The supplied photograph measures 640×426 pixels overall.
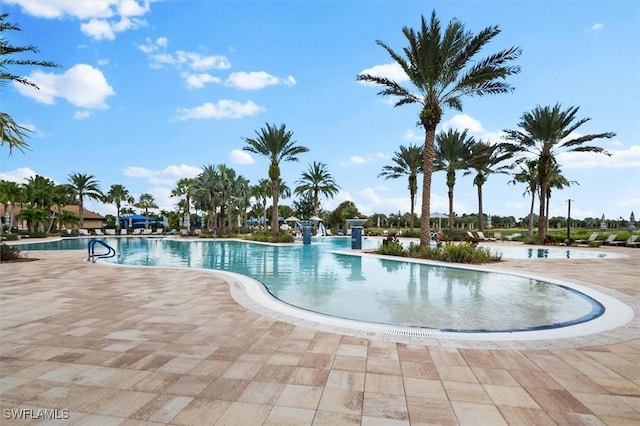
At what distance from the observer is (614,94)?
12.0m

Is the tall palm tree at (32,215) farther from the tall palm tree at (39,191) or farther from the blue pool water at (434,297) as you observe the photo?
the blue pool water at (434,297)

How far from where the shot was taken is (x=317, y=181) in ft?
127

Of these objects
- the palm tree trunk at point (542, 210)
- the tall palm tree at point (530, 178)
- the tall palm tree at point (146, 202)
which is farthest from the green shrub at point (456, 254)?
the tall palm tree at point (146, 202)

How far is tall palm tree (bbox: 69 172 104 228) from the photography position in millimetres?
44469

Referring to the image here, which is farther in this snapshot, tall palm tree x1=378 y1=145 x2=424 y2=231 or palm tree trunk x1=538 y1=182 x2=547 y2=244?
tall palm tree x1=378 y1=145 x2=424 y2=231

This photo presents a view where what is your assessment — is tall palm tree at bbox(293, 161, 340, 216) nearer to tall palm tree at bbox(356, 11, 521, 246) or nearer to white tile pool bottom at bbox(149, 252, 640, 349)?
tall palm tree at bbox(356, 11, 521, 246)

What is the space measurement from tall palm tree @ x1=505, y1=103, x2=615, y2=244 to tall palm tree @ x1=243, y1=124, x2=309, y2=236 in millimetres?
16113

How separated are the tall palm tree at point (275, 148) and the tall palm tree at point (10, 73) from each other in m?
17.9

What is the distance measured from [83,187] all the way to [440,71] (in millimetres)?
47905

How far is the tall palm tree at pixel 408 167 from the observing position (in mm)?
33594

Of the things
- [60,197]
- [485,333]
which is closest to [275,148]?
[485,333]

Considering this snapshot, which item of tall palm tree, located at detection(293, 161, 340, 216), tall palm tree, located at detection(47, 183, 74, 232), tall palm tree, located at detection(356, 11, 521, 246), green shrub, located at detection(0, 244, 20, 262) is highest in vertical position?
tall palm tree, located at detection(356, 11, 521, 246)

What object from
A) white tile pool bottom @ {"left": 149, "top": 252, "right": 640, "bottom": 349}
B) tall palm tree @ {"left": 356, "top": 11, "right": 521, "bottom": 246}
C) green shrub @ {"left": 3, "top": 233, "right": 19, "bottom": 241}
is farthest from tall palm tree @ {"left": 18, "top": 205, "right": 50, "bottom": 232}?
white tile pool bottom @ {"left": 149, "top": 252, "right": 640, "bottom": 349}

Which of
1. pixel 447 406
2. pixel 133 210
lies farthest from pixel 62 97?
pixel 133 210
